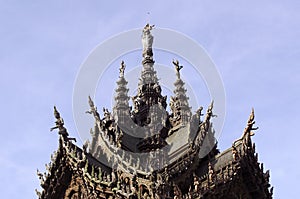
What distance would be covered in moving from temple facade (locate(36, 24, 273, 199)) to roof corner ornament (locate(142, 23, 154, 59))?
1039 cm

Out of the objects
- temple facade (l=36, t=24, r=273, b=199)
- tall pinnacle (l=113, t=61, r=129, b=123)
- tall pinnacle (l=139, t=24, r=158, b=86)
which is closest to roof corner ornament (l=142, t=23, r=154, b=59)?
tall pinnacle (l=139, t=24, r=158, b=86)

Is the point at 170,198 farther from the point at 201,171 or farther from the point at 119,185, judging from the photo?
the point at 201,171

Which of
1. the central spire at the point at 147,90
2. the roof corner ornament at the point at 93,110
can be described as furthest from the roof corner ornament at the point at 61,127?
the central spire at the point at 147,90

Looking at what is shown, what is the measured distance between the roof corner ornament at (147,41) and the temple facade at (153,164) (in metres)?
10.4

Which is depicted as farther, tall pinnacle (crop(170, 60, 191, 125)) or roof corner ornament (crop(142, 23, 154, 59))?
roof corner ornament (crop(142, 23, 154, 59))

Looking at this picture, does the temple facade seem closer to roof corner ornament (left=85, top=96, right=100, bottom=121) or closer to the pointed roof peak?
roof corner ornament (left=85, top=96, right=100, bottom=121)

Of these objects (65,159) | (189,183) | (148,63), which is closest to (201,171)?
(189,183)

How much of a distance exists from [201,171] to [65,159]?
8.22m

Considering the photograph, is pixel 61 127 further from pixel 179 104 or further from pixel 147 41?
pixel 147 41

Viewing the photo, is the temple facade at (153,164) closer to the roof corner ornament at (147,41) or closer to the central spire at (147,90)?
the central spire at (147,90)

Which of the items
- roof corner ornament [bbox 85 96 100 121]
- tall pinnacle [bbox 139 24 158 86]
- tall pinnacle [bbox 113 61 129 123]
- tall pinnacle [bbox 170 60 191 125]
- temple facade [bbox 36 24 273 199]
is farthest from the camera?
tall pinnacle [bbox 139 24 158 86]

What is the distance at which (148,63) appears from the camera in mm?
49438

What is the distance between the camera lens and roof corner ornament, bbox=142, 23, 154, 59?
1956 inches

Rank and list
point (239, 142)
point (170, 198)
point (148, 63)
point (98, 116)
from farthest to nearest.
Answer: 1. point (148, 63)
2. point (98, 116)
3. point (239, 142)
4. point (170, 198)
